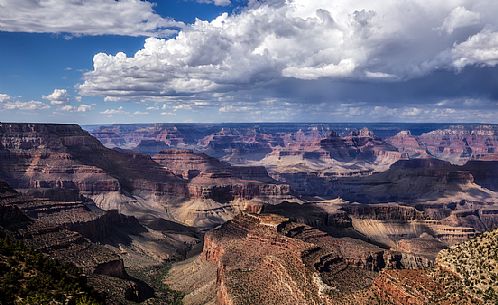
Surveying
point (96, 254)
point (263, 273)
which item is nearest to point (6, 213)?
point (96, 254)

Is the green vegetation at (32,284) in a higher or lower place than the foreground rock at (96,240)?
higher

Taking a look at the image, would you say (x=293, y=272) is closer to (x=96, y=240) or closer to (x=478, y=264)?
(x=478, y=264)

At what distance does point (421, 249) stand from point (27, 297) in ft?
382

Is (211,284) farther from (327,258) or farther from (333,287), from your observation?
(333,287)

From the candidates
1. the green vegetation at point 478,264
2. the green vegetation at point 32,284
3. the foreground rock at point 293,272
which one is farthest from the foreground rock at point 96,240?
the green vegetation at point 478,264

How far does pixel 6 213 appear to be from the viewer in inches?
4373

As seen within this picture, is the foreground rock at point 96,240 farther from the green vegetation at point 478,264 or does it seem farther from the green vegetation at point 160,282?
the green vegetation at point 478,264

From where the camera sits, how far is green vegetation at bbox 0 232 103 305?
160 ft

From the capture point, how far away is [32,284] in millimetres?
52344

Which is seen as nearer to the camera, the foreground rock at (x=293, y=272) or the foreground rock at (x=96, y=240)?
the foreground rock at (x=293, y=272)

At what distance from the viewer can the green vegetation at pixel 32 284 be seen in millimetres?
48625

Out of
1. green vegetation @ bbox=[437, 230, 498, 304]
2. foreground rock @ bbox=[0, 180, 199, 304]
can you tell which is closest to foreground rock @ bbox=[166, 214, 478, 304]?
green vegetation @ bbox=[437, 230, 498, 304]

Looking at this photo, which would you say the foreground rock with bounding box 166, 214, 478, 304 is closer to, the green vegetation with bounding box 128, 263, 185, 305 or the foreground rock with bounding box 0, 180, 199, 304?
the green vegetation with bounding box 128, 263, 185, 305

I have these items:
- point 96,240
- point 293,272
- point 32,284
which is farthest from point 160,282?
point 32,284
